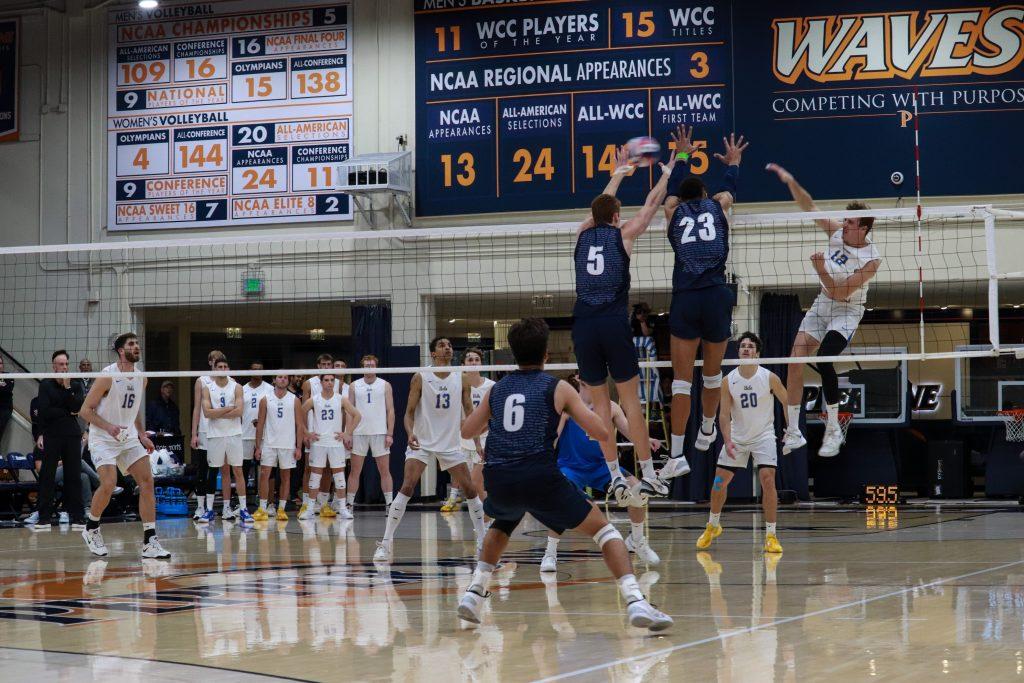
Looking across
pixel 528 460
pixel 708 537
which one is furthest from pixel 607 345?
pixel 708 537

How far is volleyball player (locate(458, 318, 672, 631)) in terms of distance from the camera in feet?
22.1

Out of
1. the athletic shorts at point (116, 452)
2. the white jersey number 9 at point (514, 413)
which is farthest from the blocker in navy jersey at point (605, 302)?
the athletic shorts at point (116, 452)

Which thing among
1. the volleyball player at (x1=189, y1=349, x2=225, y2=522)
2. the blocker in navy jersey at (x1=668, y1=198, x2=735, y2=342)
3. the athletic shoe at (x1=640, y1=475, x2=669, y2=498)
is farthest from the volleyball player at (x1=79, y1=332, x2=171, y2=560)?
the blocker in navy jersey at (x1=668, y1=198, x2=735, y2=342)

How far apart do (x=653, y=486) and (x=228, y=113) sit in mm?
13733

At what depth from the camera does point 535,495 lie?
6746 mm

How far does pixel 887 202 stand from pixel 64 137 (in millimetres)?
13112

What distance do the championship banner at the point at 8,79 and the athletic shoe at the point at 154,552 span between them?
1217 cm

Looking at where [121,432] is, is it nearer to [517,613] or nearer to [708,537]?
[517,613]

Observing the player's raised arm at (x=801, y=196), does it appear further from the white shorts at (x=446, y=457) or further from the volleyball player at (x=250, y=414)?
the volleyball player at (x=250, y=414)

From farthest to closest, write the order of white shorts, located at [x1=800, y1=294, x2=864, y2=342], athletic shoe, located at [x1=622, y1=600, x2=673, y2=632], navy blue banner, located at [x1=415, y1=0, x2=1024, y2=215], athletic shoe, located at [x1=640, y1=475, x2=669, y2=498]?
navy blue banner, located at [x1=415, y1=0, x2=1024, y2=215] < white shorts, located at [x1=800, y1=294, x2=864, y2=342] < athletic shoe, located at [x1=640, y1=475, x2=669, y2=498] < athletic shoe, located at [x1=622, y1=600, x2=673, y2=632]

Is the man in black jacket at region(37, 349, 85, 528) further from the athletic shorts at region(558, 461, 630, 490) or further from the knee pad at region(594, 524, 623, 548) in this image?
the knee pad at region(594, 524, 623, 548)

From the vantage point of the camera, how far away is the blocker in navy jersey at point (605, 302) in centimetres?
796

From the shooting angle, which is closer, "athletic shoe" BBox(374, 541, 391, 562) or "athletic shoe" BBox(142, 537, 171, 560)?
"athletic shoe" BBox(374, 541, 391, 562)

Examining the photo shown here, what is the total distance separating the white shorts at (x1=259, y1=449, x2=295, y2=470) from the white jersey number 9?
10170 mm
